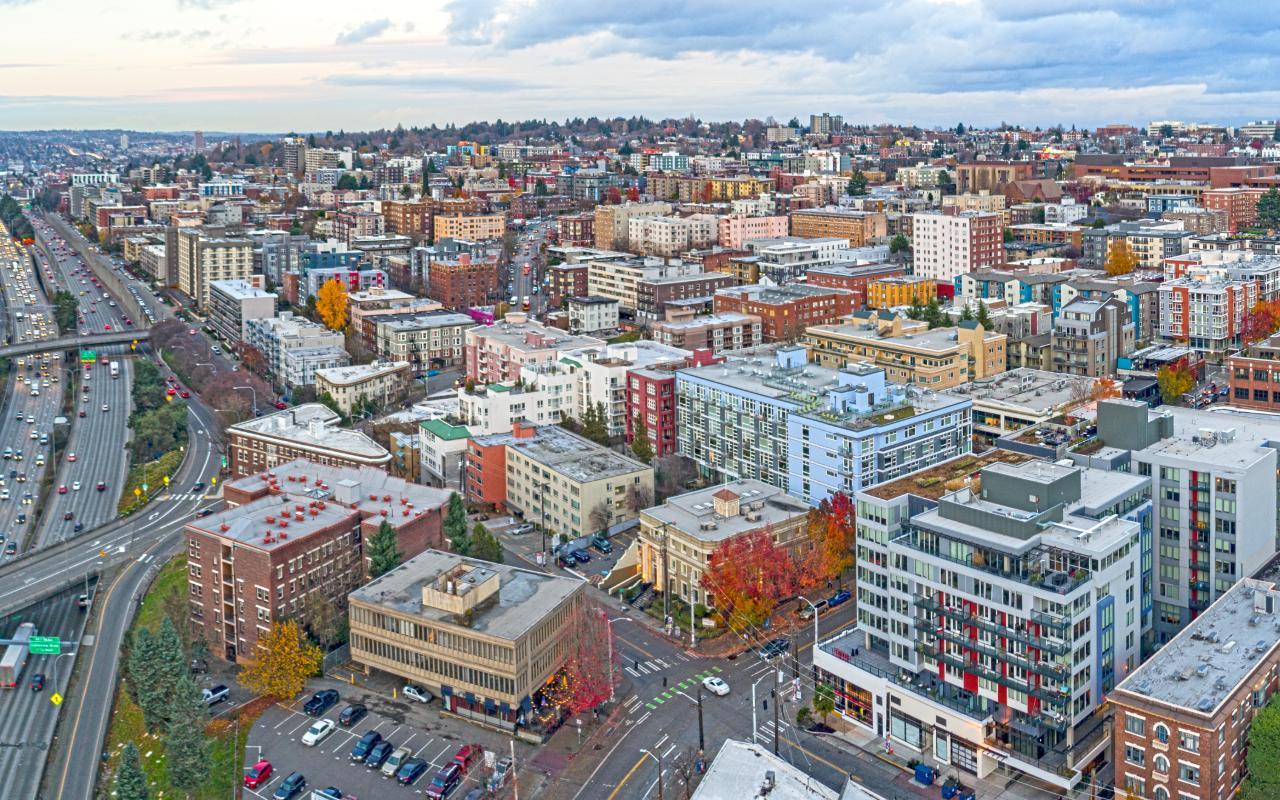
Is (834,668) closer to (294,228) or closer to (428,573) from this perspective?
(428,573)

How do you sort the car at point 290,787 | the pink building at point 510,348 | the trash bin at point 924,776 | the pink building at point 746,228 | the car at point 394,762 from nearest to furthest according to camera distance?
1. the trash bin at point 924,776
2. the car at point 290,787
3. the car at point 394,762
4. the pink building at point 510,348
5. the pink building at point 746,228

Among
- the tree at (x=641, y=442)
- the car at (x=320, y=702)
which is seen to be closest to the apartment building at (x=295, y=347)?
the tree at (x=641, y=442)

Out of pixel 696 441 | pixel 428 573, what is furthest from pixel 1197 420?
pixel 428 573

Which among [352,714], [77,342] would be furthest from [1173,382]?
[77,342]

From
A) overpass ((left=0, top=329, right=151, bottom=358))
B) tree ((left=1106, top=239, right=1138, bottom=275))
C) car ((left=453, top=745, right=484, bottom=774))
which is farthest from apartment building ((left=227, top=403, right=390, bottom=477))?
tree ((left=1106, top=239, right=1138, bottom=275))

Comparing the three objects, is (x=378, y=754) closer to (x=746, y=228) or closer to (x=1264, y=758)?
(x=1264, y=758)

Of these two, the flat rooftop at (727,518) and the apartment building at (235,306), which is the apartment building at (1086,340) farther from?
the apartment building at (235,306)

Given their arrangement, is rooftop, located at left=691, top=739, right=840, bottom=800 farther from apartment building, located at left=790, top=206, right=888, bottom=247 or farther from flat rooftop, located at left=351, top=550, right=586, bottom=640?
apartment building, located at left=790, top=206, right=888, bottom=247
